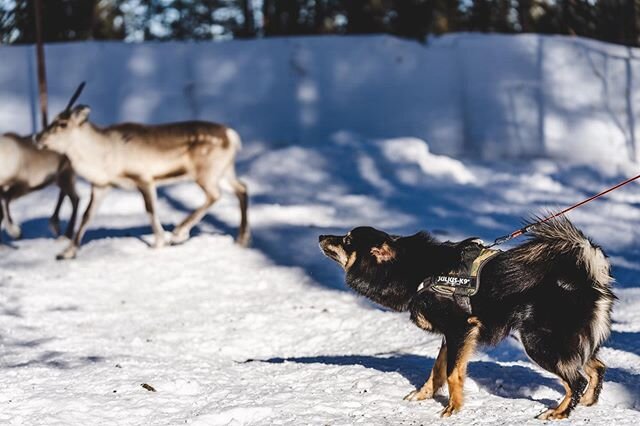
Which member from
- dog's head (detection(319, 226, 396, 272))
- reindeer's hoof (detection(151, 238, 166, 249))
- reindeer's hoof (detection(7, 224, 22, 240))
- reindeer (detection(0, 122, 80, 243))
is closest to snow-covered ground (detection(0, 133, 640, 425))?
reindeer's hoof (detection(151, 238, 166, 249))

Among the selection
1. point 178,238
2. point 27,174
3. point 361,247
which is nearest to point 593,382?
point 361,247

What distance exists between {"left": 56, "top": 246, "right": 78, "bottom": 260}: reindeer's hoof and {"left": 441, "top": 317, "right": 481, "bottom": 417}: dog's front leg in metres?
6.14

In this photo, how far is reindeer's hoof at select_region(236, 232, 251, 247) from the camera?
33.9 feet

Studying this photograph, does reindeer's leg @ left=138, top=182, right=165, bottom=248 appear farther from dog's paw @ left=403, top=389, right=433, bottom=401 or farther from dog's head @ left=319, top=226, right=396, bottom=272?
dog's paw @ left=403, top=389, right=433, bottom=401

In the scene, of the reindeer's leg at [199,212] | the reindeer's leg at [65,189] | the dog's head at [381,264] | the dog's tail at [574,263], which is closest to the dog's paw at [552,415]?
the dog's tail at [574,263]

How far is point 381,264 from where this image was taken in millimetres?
5230

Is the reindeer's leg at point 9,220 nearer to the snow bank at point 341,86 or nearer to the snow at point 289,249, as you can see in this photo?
the snow at point 289,249

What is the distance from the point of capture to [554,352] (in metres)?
4.57

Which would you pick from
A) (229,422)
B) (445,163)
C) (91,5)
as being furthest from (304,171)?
(91,5)

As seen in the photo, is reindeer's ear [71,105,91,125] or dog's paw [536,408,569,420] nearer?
dog's paw [536,408,569,420]

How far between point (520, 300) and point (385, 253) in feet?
2.89

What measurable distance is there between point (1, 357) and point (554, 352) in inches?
152

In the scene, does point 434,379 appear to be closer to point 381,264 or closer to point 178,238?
point 381,264

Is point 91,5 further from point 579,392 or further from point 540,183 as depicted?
point 579,392
